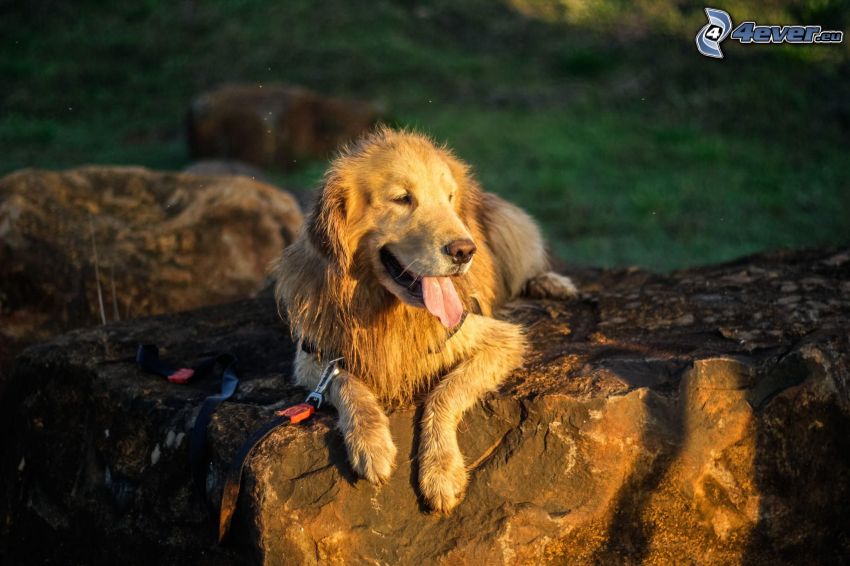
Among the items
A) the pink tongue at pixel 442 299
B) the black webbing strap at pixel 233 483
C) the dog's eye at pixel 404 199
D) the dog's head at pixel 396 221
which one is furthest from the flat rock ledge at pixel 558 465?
the dog's eye at pixel 404 199

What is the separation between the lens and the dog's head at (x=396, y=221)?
13.5 feet

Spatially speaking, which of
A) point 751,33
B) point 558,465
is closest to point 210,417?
point 558,465

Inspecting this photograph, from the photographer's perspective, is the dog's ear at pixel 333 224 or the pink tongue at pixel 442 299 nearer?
the pink tongue at pixel 442 299

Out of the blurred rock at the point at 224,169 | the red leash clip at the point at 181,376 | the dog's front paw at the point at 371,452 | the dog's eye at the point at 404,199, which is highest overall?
the dog's eye at the point at 404,199

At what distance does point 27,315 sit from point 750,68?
11212 millimetres

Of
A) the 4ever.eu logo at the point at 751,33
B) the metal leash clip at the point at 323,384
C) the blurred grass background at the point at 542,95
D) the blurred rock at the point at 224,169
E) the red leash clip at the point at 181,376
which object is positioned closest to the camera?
the metal leash clip at the point at 323,384

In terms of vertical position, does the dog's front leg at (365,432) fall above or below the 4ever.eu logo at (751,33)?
below

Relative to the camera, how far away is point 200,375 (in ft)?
15.9

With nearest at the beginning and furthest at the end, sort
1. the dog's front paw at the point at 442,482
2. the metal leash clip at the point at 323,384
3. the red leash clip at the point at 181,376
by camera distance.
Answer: the dog's front paw at the point at 442,482 < the metal leash clip at the point at 323,384 < the red leash clip at the point at 181,376

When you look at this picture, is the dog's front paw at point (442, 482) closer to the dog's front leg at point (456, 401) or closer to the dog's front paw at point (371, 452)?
the dog's front leg at point (456, 401)

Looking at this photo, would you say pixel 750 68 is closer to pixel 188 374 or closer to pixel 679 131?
pixel 679 131

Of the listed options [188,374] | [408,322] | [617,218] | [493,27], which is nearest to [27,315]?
[188,374]

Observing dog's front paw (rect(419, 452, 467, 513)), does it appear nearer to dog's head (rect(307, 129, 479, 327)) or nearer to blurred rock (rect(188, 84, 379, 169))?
dog's head (rect(307, 129, 479, 327))

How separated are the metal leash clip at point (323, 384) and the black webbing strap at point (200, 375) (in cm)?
43
